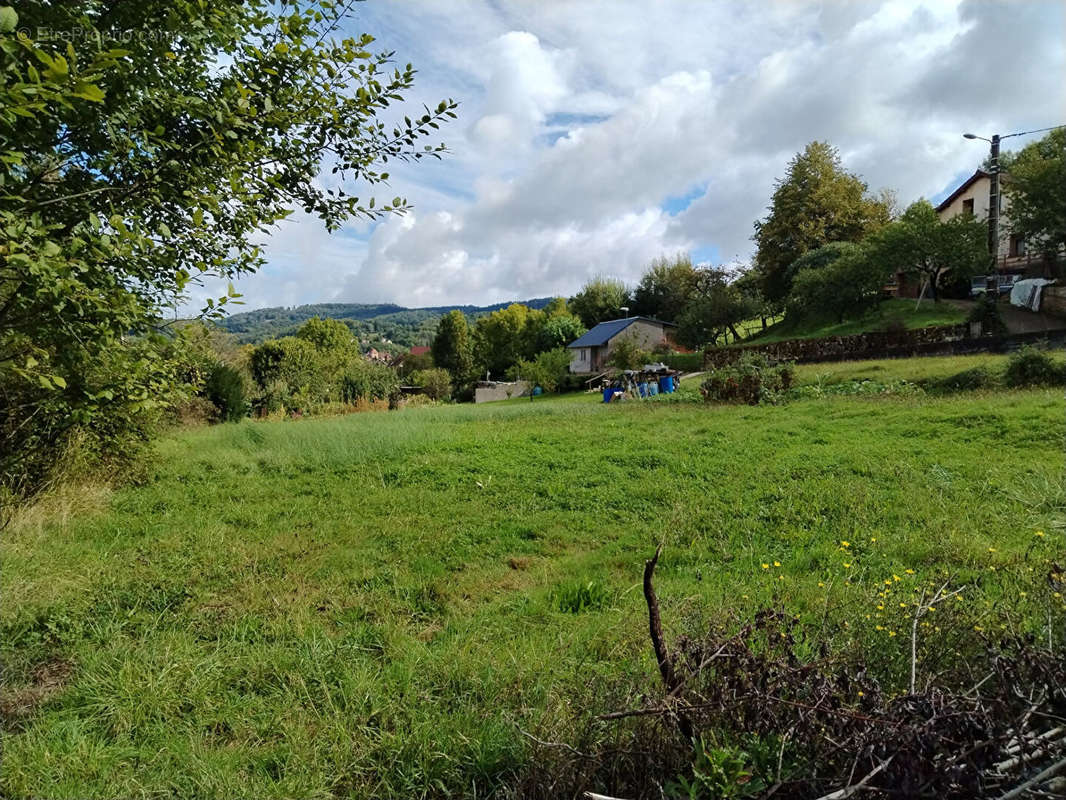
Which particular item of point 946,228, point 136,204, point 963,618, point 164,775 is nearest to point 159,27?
point 136,204

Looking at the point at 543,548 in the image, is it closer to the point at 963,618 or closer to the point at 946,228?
the point at 963,618

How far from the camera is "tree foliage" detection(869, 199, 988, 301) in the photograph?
24.8m

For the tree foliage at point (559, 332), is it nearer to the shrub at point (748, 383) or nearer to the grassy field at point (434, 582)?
the shrub at point (748, 383)

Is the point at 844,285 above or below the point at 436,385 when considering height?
above

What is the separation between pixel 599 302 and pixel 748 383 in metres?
40.6

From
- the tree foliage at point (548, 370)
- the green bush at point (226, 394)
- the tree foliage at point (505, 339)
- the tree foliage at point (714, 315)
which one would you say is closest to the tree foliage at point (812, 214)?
the tree foliage at point (714, 315)

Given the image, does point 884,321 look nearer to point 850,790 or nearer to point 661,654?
point 661,654

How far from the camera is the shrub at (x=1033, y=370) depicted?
10.8 m

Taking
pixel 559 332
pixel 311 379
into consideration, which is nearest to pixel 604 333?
Result: pixel 559 332

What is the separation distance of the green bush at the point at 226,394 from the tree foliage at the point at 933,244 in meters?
27.9

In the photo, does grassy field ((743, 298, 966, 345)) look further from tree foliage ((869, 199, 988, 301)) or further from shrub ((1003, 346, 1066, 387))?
shrub ((1003, 346, 1066, 387))

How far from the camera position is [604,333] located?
43.7m

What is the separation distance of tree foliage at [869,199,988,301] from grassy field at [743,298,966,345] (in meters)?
2.02

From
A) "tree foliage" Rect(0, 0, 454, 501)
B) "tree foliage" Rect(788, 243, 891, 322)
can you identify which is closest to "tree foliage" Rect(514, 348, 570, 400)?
"tree foliage" Rect(788, 243, 891, 322)
